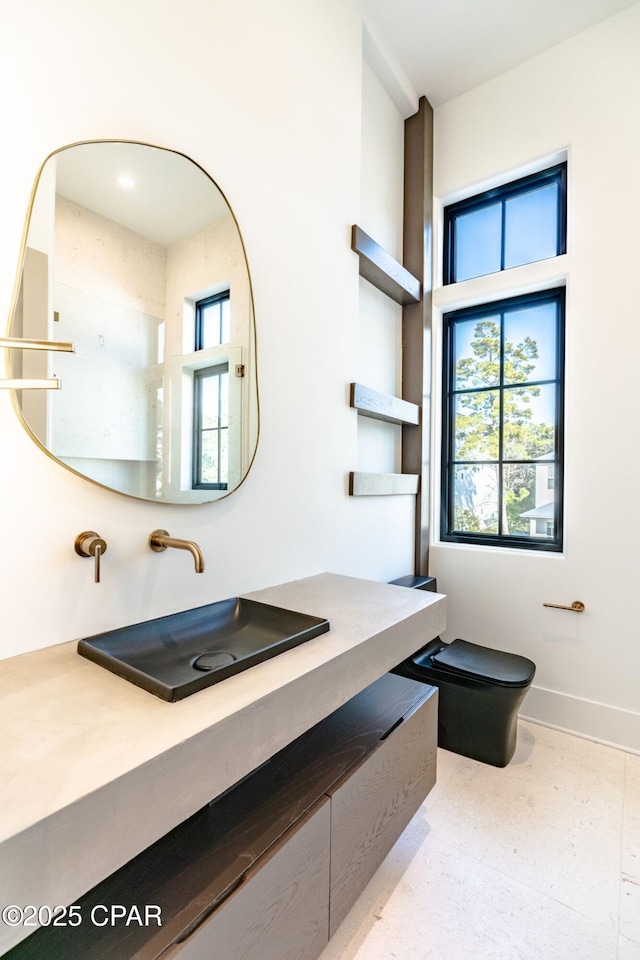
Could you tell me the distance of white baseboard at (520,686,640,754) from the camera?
2.18m

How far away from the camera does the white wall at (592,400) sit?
2199mm

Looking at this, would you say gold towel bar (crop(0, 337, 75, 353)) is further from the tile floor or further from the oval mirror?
the tile floor

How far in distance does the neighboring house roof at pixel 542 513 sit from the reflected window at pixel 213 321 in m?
1.97

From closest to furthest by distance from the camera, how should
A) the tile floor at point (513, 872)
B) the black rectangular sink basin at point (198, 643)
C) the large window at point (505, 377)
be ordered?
the black rectangular sink basin at point (198, 643), the tile floor at point (513, 872), the large window at point (505, 377)

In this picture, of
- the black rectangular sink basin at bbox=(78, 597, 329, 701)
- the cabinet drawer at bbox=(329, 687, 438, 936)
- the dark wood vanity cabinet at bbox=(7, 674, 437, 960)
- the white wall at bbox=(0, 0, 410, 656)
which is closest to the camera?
the dark wood vanity cabinet at bbox=(7, 674, 437, 960)

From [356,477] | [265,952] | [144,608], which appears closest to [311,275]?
[356,477]

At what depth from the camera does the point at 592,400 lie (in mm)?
2299

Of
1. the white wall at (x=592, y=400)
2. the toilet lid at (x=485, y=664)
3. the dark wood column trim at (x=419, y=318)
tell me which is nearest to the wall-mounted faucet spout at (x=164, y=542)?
the toilet lid at (x=485, y=664)

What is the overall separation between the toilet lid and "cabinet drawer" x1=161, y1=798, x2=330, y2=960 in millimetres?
1153

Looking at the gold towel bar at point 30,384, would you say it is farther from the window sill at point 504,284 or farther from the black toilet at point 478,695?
the window sill at point 504,284

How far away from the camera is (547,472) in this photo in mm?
2539

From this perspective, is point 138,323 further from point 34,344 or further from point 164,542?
point 164,542

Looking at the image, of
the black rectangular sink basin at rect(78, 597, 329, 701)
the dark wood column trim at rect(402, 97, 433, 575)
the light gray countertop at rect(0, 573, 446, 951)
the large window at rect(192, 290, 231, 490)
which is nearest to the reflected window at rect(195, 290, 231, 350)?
the large window at rect(192, 290, 231, 490)

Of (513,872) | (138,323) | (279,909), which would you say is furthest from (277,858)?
(138,323)
